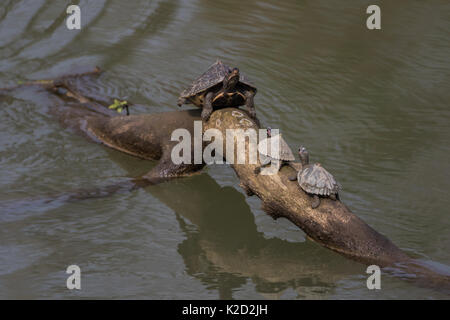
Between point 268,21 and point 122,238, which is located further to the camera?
point 268,21

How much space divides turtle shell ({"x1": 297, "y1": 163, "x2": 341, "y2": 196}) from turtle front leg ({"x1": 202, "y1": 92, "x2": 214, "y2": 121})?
1184mm

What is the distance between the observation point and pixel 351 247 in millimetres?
4098

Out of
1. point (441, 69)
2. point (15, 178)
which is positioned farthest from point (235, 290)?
point (441, 69)

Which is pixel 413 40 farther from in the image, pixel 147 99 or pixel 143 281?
pixel 143 281

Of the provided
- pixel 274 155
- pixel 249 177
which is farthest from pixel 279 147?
pixel 249 177

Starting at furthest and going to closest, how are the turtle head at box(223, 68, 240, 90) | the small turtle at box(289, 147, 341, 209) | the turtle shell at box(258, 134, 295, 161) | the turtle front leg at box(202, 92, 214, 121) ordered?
the turtle front leg at box(202, 92, 214, 121), the turtle head at box(223, 68, 240, 90), the turtle shell at box(258, 134, 295, 161), the small turtle at box(289, 147, 341, 209)

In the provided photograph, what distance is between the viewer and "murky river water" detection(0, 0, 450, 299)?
4227mm

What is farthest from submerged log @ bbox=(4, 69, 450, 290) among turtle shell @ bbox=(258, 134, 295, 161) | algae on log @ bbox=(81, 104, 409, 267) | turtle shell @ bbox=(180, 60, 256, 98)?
turtle shell @ bbox=(180, 60, 256, 98)

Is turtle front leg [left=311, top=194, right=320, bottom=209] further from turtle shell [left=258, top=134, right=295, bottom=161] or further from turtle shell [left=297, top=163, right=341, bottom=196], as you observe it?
turtle shell [left=258, top=134, right=295, bottom=161]

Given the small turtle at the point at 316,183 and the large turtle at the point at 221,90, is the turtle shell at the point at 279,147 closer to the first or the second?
the small turtle at the point at 316,183

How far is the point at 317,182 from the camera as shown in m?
4.01

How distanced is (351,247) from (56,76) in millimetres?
4740

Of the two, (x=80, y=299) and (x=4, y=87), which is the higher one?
(x=4, y=87)

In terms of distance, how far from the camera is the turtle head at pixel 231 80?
4766 mm
